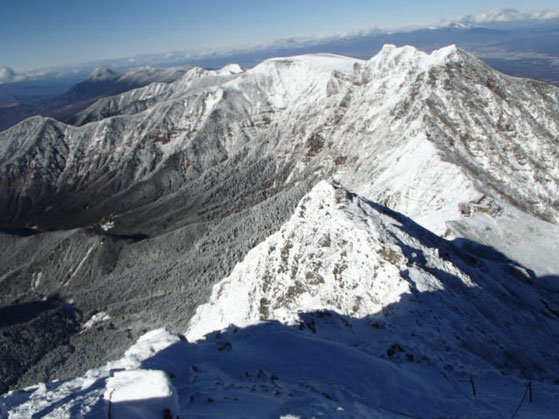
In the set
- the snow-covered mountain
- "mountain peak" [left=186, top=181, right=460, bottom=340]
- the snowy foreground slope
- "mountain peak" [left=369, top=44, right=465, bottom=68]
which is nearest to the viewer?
the snowy foreground slope

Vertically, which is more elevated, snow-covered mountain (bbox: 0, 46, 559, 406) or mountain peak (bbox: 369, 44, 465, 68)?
mountain peak (bbox: 369, 44, 465, 68)

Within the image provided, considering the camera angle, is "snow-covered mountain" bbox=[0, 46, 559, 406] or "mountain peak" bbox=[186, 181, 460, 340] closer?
"mountain peak" bbox=[186, 181, 460, 340]

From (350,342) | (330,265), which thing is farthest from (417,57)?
(350,342)

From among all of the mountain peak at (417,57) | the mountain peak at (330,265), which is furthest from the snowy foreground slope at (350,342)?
the mountain peak at (417,57)

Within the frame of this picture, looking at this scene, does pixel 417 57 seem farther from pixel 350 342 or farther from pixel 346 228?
pixel 350 342

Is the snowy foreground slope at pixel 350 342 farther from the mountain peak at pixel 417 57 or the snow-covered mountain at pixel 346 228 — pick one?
the mountain peak at pixel 417 57

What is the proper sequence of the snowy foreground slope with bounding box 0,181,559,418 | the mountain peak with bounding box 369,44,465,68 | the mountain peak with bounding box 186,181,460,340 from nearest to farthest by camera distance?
the snowy foreground slope with bounding box 0,181,559,418, the mountain peak with bounding box 186,181,460,340, the mountain peak with bounding box 369,44,465,68

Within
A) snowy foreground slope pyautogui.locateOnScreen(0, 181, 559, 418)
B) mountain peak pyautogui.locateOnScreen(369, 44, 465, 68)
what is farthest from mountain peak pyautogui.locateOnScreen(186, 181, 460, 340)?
mountain peak pyautogui.locateOnScreen(369, 44, 465, 68)

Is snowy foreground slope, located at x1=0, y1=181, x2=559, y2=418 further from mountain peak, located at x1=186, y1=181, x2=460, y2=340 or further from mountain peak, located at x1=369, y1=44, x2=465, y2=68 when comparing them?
mountain peak, located at x1=369, y1=44, x2=465, y2=68
